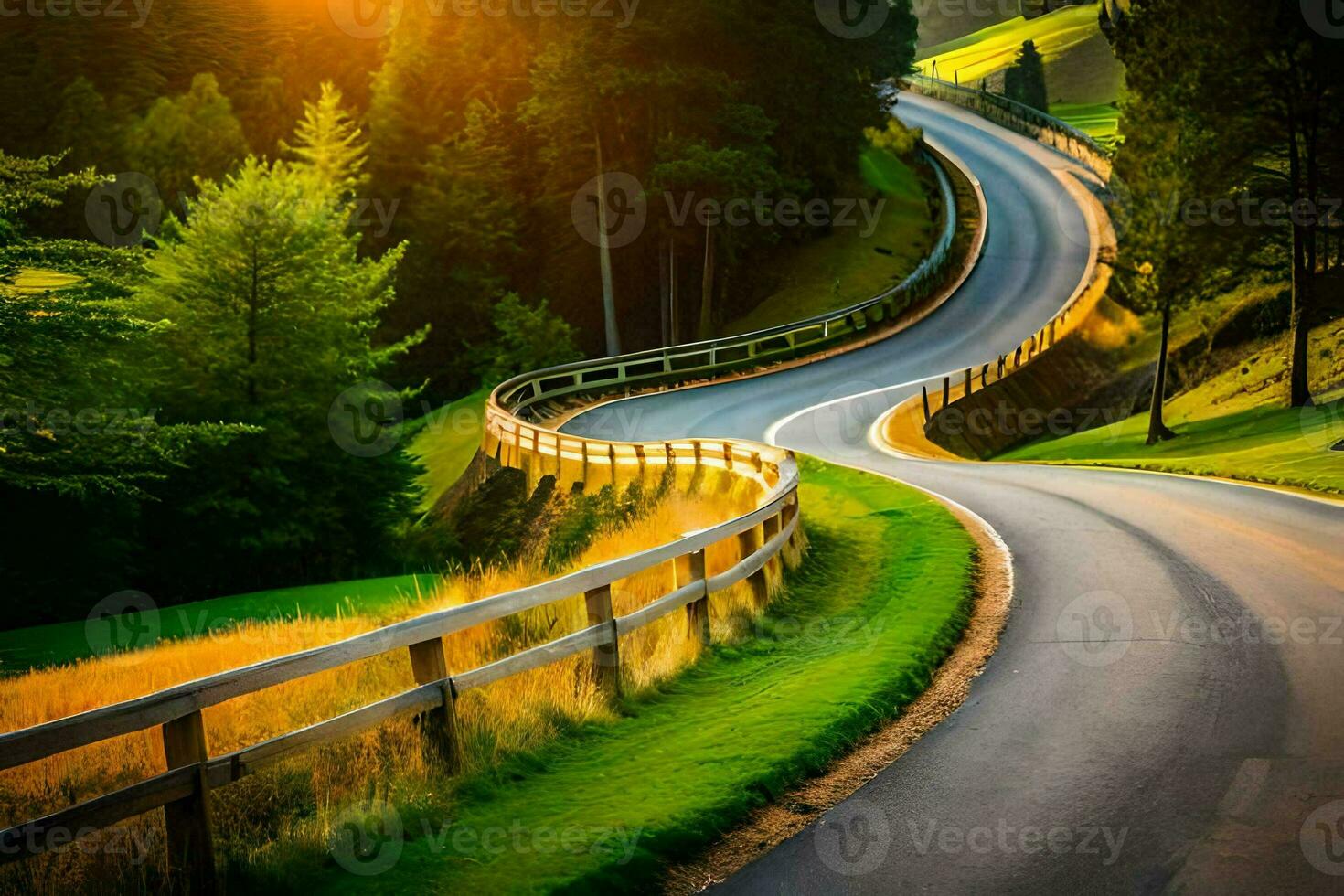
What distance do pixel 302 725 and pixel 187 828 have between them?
7.09ft

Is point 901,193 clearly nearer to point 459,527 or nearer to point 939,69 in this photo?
point 459,527

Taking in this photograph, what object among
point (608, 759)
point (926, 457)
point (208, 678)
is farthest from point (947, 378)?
point (208, 678)

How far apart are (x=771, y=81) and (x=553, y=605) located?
130ft

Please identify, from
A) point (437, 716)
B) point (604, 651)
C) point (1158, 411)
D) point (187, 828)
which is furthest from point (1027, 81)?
point (187, 828)

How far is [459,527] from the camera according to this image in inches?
1148

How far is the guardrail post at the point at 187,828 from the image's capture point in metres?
5.14

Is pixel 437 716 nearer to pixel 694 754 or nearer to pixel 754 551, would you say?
pixel 694 754

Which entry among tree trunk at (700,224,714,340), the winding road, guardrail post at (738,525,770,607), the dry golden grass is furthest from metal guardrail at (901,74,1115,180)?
the dry golden grass

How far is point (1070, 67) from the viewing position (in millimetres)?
135250

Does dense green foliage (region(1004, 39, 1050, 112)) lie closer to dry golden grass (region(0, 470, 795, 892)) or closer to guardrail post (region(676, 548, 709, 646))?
dry golden grass (region(0, 470, 795, 892))

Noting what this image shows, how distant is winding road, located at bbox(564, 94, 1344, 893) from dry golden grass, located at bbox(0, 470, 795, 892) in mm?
2206

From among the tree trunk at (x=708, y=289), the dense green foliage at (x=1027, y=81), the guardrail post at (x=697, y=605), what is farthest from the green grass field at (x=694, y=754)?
the dense green foliage at (x=1027, y=81)

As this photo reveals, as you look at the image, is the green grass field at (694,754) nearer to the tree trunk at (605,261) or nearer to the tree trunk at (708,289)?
the tree trunk at (708,289)

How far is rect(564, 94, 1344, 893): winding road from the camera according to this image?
5516mm
